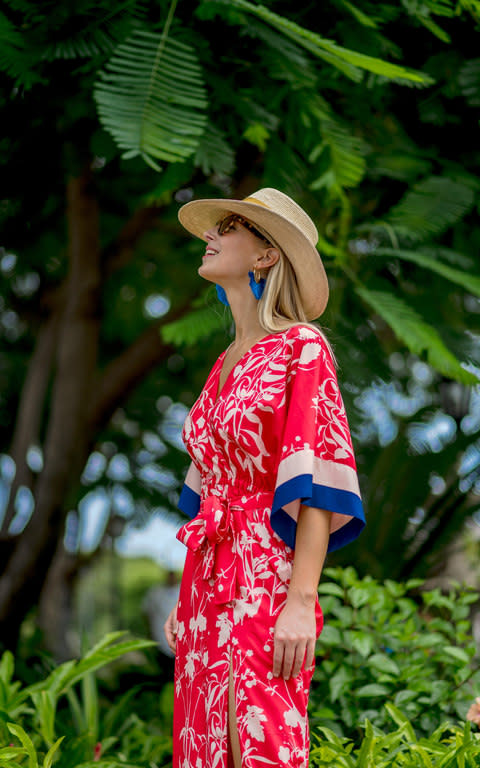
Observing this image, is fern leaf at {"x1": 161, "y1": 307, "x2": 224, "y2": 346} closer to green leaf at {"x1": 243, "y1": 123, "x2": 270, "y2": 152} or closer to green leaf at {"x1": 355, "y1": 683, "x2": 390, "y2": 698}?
green leaf at {"x1": 243, "y1": 123, "x2": 270, "y2": 152}

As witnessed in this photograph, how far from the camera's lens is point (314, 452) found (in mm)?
1792

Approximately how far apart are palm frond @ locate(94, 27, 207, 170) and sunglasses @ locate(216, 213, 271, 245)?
20cm

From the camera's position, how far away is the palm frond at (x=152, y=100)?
1.85m

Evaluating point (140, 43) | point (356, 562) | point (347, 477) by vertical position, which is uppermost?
point (140, 43)

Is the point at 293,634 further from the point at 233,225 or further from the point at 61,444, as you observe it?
the point at 61,444

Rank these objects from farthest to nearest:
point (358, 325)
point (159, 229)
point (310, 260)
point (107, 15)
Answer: point (159, 229) → point (358, 325) → point (107, 15) → point (310, 260)

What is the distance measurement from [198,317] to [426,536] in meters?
2.04

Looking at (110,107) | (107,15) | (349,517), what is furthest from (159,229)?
(349,517)

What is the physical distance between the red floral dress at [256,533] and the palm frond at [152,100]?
51 cm

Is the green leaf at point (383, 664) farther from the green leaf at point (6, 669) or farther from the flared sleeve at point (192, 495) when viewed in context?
the green leaf at point (6, 669)

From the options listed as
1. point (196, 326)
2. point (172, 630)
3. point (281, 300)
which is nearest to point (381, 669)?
point (172, 630)

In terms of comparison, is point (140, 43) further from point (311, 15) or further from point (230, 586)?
point (230, 586)

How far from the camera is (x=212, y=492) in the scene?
1.99 meters

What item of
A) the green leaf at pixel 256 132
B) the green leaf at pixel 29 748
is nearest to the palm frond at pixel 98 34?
the green leaf at pixel 256 132
